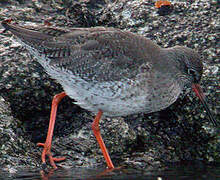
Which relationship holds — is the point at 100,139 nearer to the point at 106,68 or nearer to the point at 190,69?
the point at 106,68

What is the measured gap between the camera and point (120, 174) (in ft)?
22.6

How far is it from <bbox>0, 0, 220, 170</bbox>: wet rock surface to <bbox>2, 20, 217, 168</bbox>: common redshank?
14.8 inches

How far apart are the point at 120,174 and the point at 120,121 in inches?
60.1

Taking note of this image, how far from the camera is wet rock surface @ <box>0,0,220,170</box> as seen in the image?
25.3 feet

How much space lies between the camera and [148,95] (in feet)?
24.1

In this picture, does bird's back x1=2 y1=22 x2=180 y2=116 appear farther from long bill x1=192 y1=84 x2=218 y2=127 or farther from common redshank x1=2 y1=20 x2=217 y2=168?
long bill x1=192 y1=84 x2=218 y2=127

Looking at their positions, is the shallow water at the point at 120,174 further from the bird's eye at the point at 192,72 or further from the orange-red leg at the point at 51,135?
the bird's eye at the point at 192,72

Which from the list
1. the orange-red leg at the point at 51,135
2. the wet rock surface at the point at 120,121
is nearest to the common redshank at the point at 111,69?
the orange-red leg at the point at 51,135

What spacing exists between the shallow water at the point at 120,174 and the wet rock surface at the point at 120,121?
36 cm

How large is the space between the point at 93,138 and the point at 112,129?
37 centimetres

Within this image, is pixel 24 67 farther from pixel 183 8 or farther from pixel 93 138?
pixel 183 8

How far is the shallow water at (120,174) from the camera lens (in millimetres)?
6607

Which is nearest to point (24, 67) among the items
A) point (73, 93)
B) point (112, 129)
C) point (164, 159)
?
point (73, 93)

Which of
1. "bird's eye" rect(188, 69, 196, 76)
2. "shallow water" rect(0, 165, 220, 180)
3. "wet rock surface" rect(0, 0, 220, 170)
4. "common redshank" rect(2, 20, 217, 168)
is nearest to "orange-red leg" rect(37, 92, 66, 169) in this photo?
"common redshank" rect(2, 20, 217, 168)
